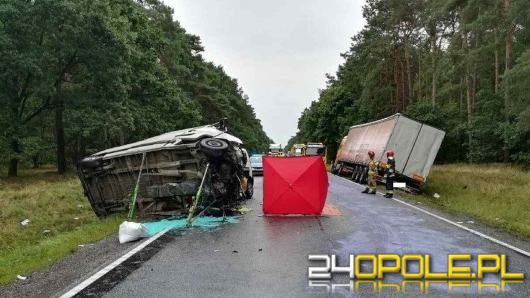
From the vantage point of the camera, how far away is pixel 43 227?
16.2m

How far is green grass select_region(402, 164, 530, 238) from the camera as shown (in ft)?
41.8

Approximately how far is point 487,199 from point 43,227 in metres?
15.0

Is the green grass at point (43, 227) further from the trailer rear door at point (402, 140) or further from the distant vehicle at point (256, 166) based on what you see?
the trailer rear door at point (402, 140)

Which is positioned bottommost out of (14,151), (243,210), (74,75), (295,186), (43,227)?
(43,227)

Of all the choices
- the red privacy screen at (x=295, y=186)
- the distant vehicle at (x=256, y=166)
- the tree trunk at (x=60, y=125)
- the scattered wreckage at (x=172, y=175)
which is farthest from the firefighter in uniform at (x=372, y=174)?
the tree trunk at (x=60, y=125)

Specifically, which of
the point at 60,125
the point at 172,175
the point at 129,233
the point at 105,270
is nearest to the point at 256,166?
the point at 60,125

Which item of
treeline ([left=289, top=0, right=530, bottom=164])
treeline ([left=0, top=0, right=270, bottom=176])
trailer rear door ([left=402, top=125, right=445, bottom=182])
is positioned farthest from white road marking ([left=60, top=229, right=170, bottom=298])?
treeline ([left=289, top=0, right=530, bottom=164])

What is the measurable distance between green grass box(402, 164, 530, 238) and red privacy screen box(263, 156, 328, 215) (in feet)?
13.2

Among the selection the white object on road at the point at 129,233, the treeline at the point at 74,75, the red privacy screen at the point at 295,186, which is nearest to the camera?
the white object on road at the point at 129,233

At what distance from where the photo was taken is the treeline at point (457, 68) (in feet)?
111

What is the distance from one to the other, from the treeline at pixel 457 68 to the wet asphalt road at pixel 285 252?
874 inches

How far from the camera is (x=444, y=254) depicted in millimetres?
7910

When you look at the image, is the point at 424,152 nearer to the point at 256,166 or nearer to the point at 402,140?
the point at 402,140

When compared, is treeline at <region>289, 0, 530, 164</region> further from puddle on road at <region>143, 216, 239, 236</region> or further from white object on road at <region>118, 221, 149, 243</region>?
white object on road at <region>118, 221, 149, 243</region>
